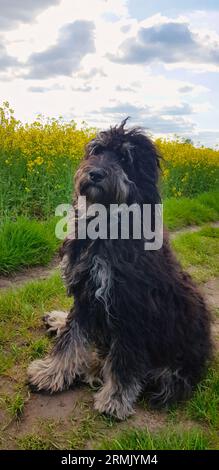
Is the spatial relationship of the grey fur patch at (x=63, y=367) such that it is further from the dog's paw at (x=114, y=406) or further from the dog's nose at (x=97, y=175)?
the dog's nose at (x=97, y=175)

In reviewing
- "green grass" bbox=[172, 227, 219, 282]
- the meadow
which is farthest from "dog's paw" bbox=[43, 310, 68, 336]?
"green grass" bbox=[172, 227, 219, 282]

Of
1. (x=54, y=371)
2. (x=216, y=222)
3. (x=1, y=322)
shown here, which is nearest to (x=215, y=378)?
(x=54, y=371)

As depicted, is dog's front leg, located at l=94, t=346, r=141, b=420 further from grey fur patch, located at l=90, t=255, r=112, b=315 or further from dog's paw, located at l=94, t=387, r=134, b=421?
grey fur patch, located at l=90, t=255, r=112, b=315

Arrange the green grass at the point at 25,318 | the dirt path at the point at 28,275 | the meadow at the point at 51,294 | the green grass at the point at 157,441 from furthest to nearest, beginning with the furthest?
the dirt path at the point at 28,275
the green grass at the point at 25,318
the meadow at the point at 51,294
the green grass at the point at 157,441

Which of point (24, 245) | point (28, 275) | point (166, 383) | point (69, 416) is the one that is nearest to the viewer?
point (69, 416)

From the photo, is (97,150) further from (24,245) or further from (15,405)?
(24,245)

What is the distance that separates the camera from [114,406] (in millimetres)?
3303

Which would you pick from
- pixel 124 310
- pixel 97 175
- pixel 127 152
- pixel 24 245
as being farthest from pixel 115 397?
pixel 24 245

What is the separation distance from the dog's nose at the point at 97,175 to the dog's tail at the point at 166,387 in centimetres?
143

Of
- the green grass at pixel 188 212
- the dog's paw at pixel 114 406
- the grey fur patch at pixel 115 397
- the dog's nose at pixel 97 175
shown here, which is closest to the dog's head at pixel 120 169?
the dog's nose at pixel 97 175

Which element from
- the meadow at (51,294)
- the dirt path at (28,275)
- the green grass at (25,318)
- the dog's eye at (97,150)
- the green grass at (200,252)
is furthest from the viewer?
the green grass at (200,252)

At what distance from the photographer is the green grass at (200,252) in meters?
6.72

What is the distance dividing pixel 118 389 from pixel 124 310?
548mm
